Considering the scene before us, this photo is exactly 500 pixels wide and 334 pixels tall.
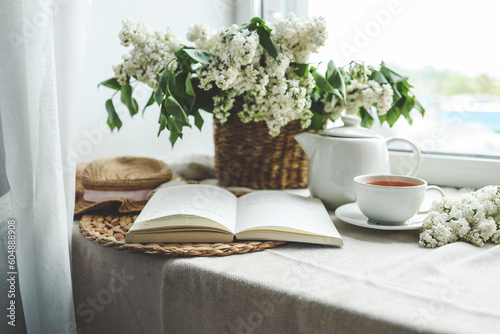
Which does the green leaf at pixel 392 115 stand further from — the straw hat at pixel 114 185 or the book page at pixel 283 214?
the straw hat at pixel 114 185

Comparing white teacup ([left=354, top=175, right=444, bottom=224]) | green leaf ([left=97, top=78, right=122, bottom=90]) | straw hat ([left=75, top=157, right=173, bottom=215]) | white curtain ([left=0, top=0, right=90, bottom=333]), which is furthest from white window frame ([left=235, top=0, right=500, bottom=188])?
white curtain ([left=0, top=0, right=90, bottom=333])

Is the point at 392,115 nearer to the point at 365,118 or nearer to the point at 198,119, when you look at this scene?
the point at 365,118

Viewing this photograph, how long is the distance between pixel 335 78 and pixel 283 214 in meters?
0.34

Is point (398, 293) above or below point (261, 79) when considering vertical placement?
below

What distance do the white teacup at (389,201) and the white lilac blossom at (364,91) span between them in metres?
0.27

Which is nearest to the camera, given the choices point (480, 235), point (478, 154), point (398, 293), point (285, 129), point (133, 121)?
point (398, 293)

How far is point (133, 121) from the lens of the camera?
1339mm

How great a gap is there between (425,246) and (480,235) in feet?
0.30

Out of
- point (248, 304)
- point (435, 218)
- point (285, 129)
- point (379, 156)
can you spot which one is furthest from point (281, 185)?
point (248, 304)

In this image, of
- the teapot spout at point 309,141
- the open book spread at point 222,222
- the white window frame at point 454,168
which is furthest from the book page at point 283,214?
the white window frame at point 454,168

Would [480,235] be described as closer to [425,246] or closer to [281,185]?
[425,246]

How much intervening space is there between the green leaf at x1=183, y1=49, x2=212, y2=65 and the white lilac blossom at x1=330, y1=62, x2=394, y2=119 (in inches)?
12.8

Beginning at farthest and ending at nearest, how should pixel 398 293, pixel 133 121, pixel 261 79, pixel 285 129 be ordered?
1. pixel 133 121
2. pixel 285 129
3. pixel 261 79
4. pixel 398 293

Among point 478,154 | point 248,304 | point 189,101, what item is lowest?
point 248,304
